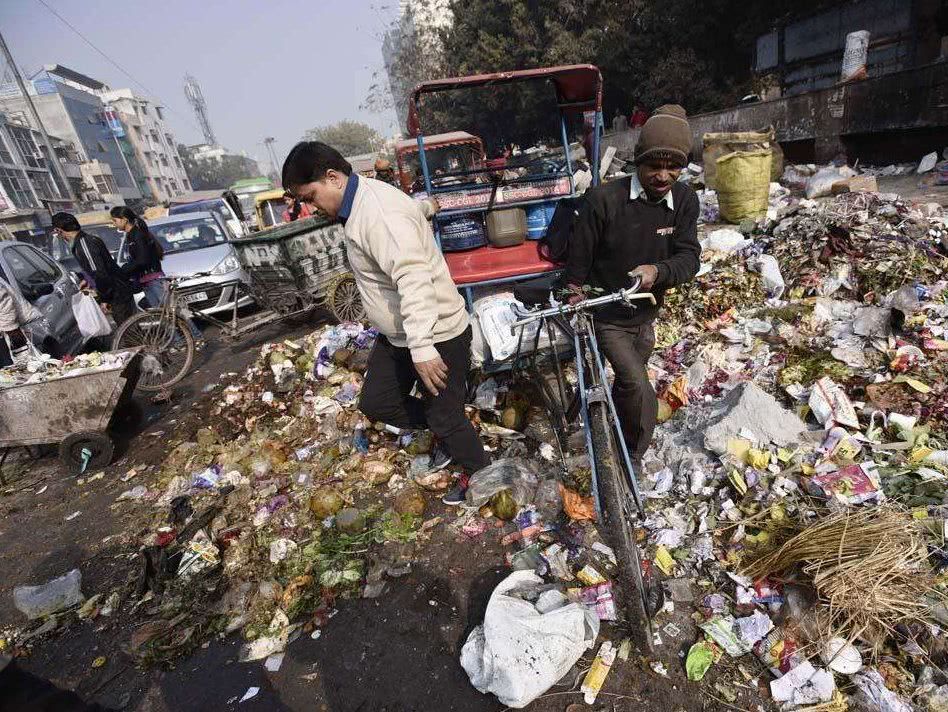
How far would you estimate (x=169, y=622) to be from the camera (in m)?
2.75

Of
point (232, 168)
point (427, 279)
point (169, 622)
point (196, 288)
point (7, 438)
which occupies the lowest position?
point (169, 622)

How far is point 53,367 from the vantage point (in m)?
4.59

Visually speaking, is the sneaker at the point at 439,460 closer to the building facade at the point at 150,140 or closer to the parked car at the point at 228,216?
the parked car at the point at 228,216

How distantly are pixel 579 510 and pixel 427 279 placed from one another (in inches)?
66.8

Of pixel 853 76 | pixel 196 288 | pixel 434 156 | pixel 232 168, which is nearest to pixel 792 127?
pixel 853 76

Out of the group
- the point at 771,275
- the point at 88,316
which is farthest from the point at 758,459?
the point at 88,316

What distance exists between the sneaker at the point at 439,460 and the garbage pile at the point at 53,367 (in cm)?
323

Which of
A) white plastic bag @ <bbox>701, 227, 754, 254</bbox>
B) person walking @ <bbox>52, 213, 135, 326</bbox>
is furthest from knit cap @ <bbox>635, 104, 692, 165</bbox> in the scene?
person walking @ <bbox>52, 213, 135, 326</bbox>

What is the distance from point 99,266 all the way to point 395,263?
6.57 m

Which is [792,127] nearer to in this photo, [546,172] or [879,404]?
[546,172]

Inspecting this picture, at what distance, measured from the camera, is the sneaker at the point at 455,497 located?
3.25 meters

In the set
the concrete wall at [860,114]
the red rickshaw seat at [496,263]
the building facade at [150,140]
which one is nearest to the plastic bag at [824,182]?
the concrete wall at [860,114]

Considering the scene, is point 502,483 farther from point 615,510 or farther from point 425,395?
point 615,510

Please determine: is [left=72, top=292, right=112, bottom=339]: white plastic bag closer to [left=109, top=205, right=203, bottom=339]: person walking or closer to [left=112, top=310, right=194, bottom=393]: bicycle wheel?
[left=112, top=310, right=194, bottom=393]: bicycle wheel
